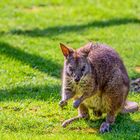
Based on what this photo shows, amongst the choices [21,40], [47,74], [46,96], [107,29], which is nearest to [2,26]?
[21,40]

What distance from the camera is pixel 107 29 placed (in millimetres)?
13867

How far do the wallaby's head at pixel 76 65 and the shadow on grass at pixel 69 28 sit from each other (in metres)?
5.70

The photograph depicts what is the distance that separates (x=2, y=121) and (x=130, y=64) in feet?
13.1

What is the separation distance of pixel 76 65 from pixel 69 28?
655 centimetres

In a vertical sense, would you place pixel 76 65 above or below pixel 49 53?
above

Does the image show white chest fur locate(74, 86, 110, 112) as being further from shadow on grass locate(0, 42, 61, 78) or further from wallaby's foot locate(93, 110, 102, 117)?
shadow on grass locate(0, 42, 61, 78)

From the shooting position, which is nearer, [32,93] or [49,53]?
[32,93]

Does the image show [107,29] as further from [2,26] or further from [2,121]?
[2,121]

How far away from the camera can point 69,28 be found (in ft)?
45.3

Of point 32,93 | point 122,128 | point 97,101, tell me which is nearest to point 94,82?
point 97,101

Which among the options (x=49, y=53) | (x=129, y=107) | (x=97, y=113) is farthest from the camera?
(x=49, y=53)

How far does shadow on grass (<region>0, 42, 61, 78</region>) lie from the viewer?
10438 millimetres

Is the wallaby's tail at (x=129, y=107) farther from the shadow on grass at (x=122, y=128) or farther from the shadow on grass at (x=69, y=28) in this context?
the shadow on grass at (x=69, y=28)

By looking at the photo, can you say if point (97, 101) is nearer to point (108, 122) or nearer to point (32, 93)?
point (108, 122)
